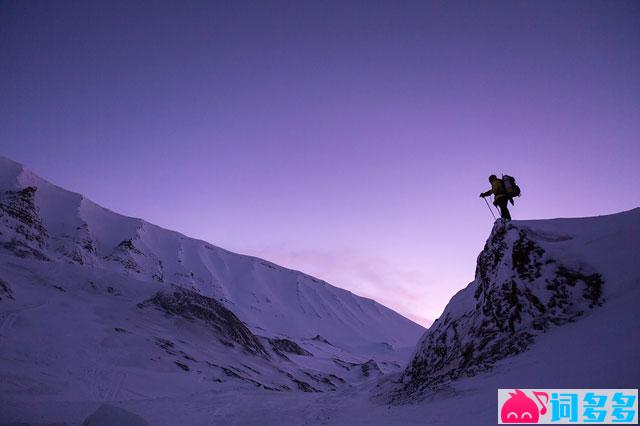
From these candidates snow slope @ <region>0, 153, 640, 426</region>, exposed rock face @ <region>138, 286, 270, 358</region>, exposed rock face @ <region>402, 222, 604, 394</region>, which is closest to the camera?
snow slope @ <region>0, 153, 640, 426</region>

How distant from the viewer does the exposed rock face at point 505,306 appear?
11.3 m

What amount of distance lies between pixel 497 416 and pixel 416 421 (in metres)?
2.46

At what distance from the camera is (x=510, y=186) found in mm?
15336

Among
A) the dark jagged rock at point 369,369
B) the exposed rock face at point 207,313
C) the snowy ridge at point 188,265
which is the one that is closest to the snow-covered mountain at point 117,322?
the exposed rock face at point 207,313

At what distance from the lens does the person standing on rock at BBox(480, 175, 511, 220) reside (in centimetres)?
1541

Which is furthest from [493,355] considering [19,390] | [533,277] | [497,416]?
[19,390]

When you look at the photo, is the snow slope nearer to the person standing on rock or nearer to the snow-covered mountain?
the snow-covered mountain

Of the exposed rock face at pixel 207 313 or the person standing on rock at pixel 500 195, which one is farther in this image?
the exposed rock face at pixel 207 313

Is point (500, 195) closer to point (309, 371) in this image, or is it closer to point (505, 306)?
point (505, 306)

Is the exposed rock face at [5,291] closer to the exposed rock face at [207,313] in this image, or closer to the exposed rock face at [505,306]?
the exposed rock face at [207,313]

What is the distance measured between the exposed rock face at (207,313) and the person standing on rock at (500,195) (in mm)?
35736

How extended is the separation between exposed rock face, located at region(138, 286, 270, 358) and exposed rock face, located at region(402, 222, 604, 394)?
32788 mm

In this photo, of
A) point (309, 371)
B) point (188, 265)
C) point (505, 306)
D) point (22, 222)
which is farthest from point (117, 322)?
point (188, 265)

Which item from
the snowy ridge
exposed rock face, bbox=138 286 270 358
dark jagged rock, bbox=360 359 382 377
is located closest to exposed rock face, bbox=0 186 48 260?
the snowy ridge
